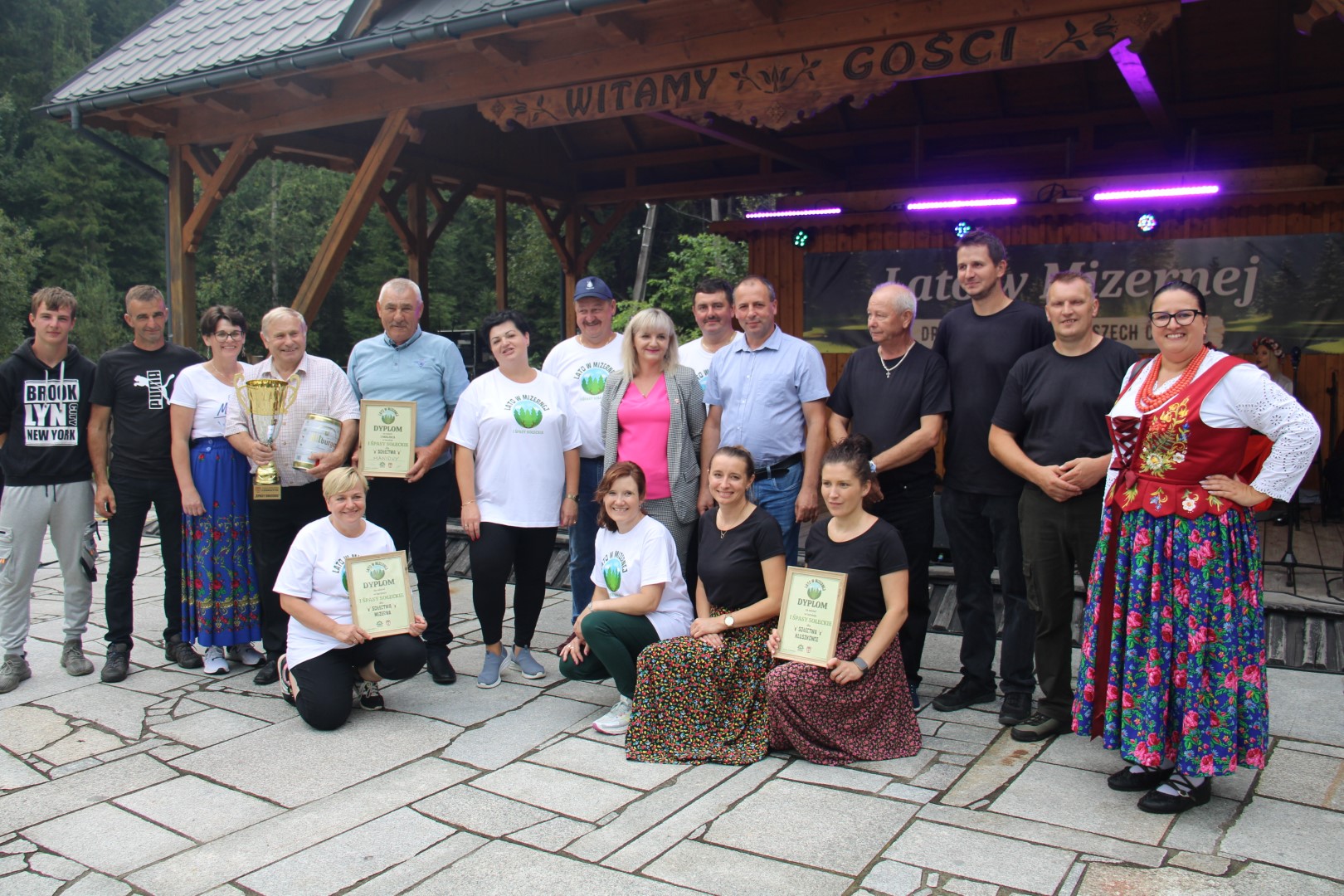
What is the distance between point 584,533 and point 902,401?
159cm

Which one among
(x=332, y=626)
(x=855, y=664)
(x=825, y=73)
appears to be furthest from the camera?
(x=825, y=73)

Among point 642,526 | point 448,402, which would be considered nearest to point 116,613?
point 448,402

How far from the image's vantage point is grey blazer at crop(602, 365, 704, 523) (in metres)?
4.10

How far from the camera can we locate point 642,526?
3.86m

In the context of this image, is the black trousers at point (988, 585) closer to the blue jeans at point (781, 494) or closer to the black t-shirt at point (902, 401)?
the black t-shirt at point (902, 401)

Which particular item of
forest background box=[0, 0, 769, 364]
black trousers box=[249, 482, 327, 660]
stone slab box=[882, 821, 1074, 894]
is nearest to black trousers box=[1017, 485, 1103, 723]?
stone slab box=[882, 821, 1074, 894]

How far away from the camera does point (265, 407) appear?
14.3ft

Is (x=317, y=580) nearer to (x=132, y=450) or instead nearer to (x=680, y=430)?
(x=132, y=450)

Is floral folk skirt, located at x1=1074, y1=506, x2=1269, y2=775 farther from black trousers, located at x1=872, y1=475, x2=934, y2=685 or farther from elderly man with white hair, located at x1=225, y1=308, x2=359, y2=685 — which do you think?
elderly man with white hair, located at x1=225, y1=308, x2=359, y2=685

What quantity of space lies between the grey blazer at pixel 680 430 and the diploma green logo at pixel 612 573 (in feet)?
1.24

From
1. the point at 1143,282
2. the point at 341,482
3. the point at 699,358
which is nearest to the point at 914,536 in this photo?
the point at 699,358

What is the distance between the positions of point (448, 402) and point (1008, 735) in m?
2.70

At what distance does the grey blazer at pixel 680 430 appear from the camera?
4.10m

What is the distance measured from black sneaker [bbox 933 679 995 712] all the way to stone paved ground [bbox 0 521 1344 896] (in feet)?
0.18
